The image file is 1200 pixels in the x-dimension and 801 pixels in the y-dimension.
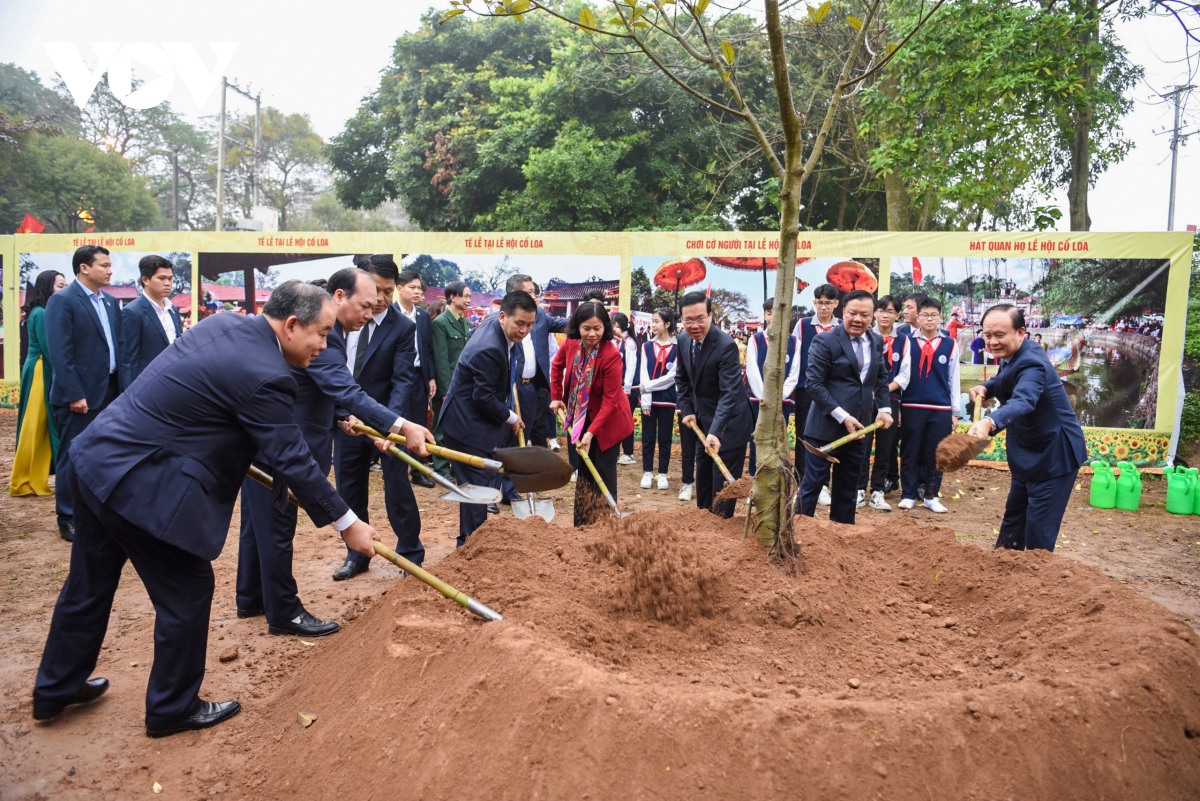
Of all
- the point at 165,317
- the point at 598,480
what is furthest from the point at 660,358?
the point at 165,317

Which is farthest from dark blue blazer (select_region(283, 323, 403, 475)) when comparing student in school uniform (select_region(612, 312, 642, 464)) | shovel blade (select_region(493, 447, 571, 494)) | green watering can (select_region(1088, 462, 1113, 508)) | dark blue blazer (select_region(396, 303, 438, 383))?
green watering can (select_region(1088, 462, 1113, 508))

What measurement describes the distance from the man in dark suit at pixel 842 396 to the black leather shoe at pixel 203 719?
3679mm

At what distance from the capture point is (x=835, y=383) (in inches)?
213

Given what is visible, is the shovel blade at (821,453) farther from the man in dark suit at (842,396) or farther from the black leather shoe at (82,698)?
the black leather shoe at (82,698)

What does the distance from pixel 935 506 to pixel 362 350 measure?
5178 mm

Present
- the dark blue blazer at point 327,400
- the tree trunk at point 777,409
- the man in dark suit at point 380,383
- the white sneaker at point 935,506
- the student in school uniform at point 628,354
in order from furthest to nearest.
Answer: the student in school uniform at point 628,354 → the white sneaker at point 935,506 → the man in dark suit at point 380,383 → the dark blue blazer at point 327,400 → the tree trunk at point 777,409

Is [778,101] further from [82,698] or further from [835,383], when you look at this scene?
[82,698]

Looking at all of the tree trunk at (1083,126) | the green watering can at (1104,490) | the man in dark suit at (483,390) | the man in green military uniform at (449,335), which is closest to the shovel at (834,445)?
the man in dark suit at (483,390)

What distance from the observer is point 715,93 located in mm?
16781

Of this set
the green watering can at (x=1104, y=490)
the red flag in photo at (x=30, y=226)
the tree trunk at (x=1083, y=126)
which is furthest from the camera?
the red flag in photo at (x=30, y=226)

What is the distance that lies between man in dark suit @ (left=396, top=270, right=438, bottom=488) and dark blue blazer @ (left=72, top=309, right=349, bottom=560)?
358cm

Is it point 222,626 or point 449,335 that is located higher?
point 449,335

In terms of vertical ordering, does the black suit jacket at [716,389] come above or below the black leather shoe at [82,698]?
above

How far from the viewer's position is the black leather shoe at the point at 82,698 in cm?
308
